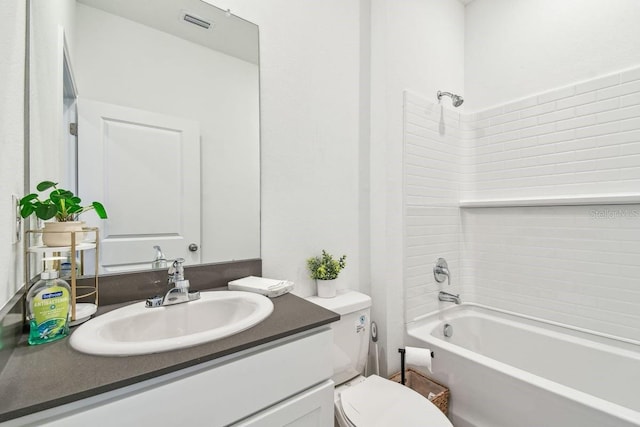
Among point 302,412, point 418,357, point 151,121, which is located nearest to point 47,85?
point 151,121

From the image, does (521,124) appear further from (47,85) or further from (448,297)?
(47,85)

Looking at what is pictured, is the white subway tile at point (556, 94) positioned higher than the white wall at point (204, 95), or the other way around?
the white subway tile at point (556, 94)

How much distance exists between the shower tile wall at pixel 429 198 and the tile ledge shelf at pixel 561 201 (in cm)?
16

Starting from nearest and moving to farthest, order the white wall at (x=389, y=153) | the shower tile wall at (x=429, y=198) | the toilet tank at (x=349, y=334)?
the toilet tank at (x=349, y=334), the white wall at (x=389, y=153), the shower tile wall at (x=429, y=198)

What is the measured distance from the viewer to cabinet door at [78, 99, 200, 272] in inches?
39.8

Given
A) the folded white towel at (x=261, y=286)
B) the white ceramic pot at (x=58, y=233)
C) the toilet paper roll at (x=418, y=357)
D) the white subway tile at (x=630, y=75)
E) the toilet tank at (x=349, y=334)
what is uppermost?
the white subway tile at (x=630, y=75)

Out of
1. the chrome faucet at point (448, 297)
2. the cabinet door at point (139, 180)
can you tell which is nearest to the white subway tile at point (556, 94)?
the chrome faucet at point (448, 297)

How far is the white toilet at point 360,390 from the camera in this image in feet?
3.68

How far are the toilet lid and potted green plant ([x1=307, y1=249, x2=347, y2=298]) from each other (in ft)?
1.47

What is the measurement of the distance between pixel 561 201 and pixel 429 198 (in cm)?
73

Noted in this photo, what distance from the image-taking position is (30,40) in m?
0.76

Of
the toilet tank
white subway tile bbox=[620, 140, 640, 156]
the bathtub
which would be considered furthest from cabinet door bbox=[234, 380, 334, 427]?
white subway tile bbox=[620, 140, 640, 156]

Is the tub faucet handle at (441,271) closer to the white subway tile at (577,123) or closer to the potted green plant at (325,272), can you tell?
the potted green plant at (325,272)

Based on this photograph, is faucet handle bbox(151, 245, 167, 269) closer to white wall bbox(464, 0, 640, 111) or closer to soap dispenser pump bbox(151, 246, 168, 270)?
soap dispenser pump bbox(151, 246, 168, 270)
